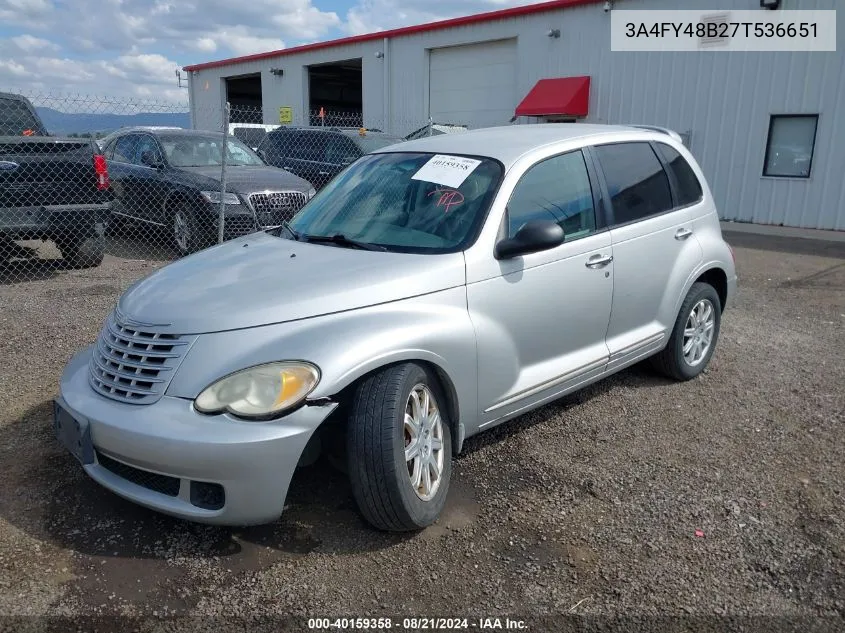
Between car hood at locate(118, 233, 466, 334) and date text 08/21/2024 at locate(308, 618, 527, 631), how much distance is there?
120cm

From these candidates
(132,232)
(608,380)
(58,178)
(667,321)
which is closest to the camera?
(667,321)

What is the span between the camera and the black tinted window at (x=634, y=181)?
13.8 ft

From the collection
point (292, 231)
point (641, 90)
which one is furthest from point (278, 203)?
point (641, 90)

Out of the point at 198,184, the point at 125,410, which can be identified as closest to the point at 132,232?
the point at 198,184

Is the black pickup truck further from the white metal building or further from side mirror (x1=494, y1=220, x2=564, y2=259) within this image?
the white metal building

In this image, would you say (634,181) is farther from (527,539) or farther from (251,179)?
(251,179)

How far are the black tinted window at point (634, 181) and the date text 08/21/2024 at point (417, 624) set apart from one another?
248cm

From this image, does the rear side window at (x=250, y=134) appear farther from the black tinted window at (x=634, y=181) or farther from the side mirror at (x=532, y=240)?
the side mirror at (x=532, y=240)

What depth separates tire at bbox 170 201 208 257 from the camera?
8578mm

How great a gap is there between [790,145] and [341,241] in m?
13.2

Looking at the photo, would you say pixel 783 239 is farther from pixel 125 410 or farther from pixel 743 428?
pixel 125 410

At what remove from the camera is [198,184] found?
855cm

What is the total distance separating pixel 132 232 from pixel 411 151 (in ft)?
27.3

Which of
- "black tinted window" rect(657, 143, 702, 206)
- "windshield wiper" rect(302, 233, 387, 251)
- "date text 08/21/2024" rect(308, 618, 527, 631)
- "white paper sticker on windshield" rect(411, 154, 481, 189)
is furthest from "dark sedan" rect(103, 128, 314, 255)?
"date text 08/21/2024" rect(308, 618, 527, 631)
